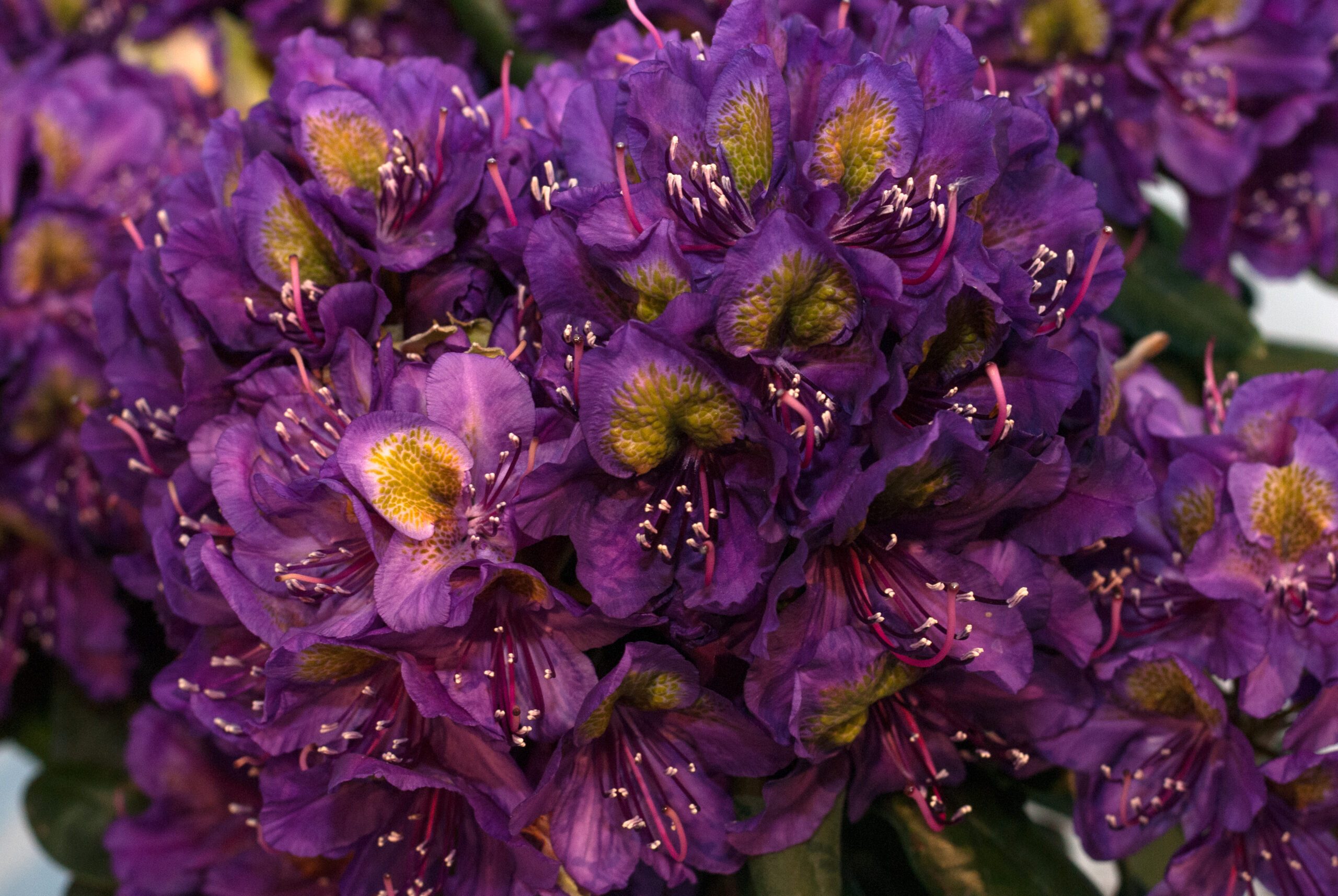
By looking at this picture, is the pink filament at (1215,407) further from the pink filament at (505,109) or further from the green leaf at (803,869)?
the pink filament at (505,109)

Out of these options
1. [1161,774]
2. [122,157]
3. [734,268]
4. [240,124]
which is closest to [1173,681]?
[1161,774]

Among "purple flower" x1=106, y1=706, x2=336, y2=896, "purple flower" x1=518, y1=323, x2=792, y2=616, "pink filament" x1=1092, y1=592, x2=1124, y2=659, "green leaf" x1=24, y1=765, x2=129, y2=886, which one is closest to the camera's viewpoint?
"purple flower" x1=518, y1=323, x2=792, y2=616

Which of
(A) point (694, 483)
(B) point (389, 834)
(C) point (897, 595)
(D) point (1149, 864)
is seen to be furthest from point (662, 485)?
(D) point (1149, 864)

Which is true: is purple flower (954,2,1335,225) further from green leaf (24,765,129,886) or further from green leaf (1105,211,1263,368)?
green leaf (24,765,129,886)

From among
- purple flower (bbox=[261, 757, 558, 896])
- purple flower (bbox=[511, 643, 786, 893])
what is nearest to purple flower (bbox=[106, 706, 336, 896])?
purple flower (bbox=[261, 757, 558, 896])

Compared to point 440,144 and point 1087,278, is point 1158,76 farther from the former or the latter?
point 440,144

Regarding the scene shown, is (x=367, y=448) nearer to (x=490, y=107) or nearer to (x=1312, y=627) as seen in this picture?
(x=490, y=107)
